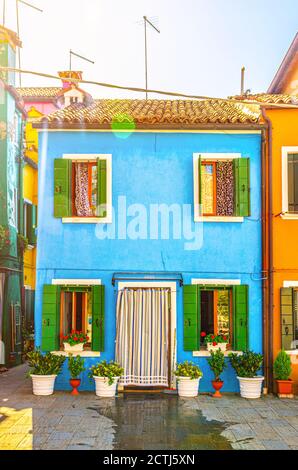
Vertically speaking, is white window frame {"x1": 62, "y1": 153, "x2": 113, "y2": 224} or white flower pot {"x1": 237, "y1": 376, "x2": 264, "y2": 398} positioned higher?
white window frame {"x1": 62, "y1": 153, "x2": 113, "y2": 224}

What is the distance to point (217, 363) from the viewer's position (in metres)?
12.2

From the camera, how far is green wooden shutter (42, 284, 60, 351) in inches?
497

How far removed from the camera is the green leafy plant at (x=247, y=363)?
12.1m

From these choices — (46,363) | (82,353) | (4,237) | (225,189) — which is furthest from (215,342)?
(4,237)

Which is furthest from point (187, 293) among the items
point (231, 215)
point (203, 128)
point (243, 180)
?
point (203, 128)

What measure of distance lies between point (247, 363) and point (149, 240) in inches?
136

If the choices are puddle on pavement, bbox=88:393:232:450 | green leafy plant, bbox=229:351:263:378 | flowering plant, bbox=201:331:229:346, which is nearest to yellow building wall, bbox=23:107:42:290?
puddle on pavement, bbox=88:393:232:450

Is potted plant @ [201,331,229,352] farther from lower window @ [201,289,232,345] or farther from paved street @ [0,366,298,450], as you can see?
paved street @ [0,366,298,450]

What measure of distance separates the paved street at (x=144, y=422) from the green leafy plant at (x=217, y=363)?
21.3 inches

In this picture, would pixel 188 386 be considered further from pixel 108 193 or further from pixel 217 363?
pixel 108 193

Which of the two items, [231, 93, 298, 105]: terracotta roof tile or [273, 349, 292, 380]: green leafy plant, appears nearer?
[273, 349, 292, 380]: green leafy plant

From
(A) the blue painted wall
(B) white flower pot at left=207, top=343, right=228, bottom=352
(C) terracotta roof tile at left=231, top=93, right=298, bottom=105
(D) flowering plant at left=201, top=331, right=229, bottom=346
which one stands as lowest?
(B) white flower pot at left=207, top=343, right=228, bottom=352

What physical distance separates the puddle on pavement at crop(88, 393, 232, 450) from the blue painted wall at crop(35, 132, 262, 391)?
1537 millimetres

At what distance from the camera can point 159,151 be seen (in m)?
13.1
